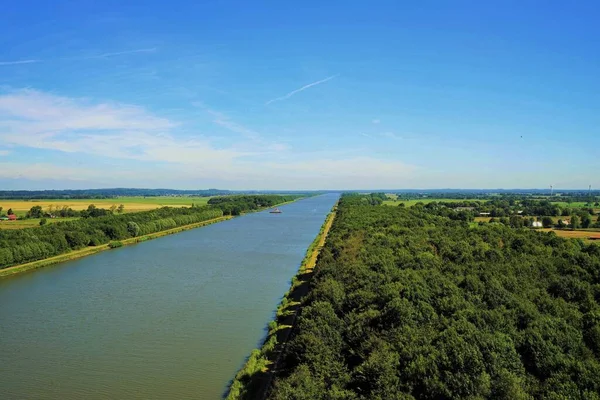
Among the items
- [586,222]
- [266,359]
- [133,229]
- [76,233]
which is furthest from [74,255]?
[586,222]

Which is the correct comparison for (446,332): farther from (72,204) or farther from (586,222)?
(72,204)

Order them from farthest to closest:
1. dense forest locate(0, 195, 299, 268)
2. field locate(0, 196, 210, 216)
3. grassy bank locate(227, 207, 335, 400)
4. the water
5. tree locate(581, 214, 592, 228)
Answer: field locate(0, 196, 210, 216) < tree locate(581, 214, 592, 228) < dense forest locate(0, 195, 299, 268) < the water < grassy bank locate(227, 207, 335, 400)

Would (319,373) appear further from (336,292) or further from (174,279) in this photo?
(174,279)

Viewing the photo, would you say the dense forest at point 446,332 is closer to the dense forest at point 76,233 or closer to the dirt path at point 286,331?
the dirt path at point 286,331

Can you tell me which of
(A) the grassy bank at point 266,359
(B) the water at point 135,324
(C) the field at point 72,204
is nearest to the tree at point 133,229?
(B) the water at point 135,324

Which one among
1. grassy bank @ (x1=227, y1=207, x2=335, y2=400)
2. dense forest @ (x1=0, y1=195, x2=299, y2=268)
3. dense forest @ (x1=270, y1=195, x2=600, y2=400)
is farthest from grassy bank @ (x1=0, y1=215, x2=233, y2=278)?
dense forest @ (x1=270, y1=195, x2=600, y2=400)

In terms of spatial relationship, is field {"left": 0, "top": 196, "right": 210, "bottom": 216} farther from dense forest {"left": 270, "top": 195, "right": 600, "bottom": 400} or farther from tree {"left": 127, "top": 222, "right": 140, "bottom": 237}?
dense forest {"left": 270, "top": 195, "right": 600, "bottom": 400}
